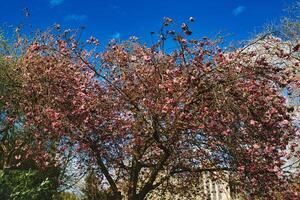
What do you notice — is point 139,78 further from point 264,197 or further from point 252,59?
point 264,197

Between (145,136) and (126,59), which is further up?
(126,59)

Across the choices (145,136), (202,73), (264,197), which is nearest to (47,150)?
(145,136)

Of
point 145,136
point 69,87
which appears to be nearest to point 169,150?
point 145,136

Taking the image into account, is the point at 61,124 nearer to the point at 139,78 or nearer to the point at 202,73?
the point at 139,78

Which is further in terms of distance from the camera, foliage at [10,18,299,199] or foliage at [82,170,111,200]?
foliage at [82,170,111,200]

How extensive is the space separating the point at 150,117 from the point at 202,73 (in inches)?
62.8

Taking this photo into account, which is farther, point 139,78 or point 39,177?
point 39,177

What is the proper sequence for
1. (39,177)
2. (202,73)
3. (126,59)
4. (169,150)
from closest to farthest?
(202,73) < (169,150) < (126,59) < (39,177)

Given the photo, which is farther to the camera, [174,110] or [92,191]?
[92,191]

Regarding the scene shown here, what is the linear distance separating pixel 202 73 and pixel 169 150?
213 cm

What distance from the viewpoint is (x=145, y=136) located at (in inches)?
408

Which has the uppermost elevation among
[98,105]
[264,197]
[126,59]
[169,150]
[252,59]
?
[126,59]

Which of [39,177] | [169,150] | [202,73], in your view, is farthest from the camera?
[39,177]

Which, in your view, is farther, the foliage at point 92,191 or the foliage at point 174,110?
the foliage at point 92,191
